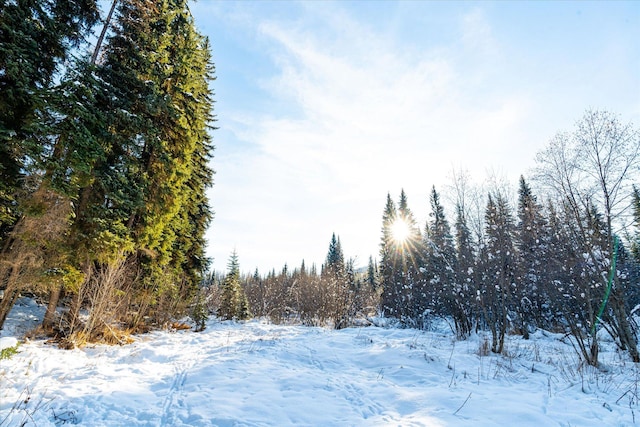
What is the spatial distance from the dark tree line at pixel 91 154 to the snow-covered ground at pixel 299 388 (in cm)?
193

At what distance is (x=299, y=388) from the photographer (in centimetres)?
579

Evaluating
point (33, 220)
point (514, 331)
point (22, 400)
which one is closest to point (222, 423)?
point (22, 400)

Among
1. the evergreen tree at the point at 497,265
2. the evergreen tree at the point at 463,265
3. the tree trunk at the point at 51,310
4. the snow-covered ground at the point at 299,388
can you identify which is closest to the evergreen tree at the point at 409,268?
the evergreen tree at the point at 463,265

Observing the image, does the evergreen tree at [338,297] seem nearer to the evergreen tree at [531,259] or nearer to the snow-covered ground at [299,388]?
the evergreen tree at [531,259]

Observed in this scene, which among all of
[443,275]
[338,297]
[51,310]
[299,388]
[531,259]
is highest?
[531,259]

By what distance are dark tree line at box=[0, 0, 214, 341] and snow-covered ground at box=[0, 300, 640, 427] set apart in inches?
75.9

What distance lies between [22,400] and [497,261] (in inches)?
527

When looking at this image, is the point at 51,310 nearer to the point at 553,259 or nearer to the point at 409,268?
the point at 553,259

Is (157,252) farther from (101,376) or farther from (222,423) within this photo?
(222,423)

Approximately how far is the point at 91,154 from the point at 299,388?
26.1ft

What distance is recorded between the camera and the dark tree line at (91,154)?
7453 millimetres

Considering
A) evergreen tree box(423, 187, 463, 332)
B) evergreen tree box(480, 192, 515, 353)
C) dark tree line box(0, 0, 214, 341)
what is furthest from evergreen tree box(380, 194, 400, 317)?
dark tree line box(0, 0, 214, 341)

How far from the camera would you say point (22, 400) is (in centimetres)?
426

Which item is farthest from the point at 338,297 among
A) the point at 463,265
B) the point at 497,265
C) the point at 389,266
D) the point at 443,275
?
the point at 497,265
